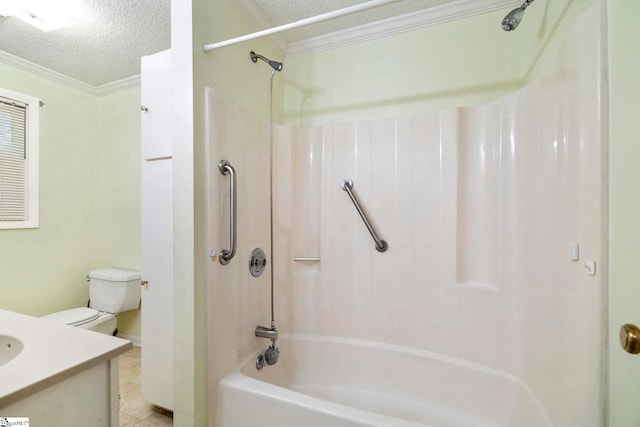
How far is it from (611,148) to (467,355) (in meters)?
1.27

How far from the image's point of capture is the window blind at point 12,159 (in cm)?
220

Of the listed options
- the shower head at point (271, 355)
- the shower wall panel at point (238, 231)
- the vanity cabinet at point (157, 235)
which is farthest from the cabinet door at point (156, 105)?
the shower head at point (271, 355)

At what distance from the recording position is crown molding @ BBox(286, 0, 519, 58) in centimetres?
162

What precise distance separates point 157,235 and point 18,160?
167 cm

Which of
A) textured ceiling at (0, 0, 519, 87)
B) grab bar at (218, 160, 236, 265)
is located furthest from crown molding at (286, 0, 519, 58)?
grab bar at (218, 160, 236, 265)

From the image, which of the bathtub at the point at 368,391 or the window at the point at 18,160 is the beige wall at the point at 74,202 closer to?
the window at the point at 18,160

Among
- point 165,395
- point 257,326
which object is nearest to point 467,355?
point 257,326

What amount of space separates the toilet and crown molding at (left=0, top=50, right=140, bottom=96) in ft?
5.76

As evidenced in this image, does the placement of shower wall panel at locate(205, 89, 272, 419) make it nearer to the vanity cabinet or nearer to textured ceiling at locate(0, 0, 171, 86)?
the vanity cabinet

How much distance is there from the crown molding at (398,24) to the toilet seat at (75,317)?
102 inches

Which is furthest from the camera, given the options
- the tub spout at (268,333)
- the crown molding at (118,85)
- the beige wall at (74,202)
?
the crown molding at (118,85)

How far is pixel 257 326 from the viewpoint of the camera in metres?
1.65

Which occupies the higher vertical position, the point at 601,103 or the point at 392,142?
the point at 392,142

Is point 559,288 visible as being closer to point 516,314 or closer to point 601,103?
point 516,314
